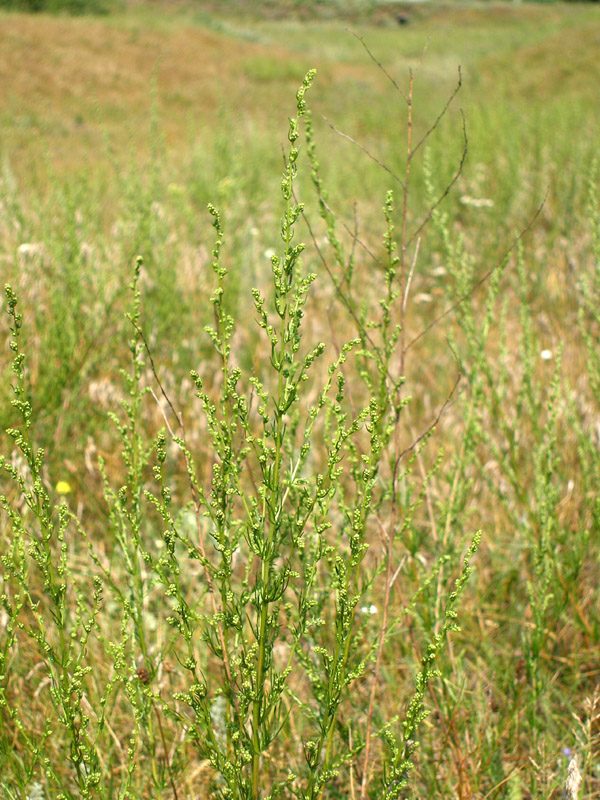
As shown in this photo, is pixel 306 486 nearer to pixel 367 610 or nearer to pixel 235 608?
pixel 235 608

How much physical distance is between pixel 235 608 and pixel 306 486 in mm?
216

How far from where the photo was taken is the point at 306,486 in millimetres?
955

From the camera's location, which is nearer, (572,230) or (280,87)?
(572,230)

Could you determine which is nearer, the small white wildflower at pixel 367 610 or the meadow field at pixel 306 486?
the meadow field at pixel 306 486

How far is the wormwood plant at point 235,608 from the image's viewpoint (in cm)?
93

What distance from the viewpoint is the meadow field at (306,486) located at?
97cm

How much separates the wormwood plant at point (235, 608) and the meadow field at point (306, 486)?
0.03ft

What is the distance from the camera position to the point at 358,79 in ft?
61.9

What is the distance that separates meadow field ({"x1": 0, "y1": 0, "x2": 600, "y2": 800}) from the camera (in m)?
0.97

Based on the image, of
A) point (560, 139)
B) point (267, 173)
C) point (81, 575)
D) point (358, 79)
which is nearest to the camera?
point (81, 575)

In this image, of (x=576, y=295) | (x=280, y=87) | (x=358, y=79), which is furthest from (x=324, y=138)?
(x=358, y=79)

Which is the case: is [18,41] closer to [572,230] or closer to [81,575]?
[572,230]

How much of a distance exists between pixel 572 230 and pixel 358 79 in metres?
17.3

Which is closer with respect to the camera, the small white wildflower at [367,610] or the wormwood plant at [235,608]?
the wormwood plant at [235,608]
